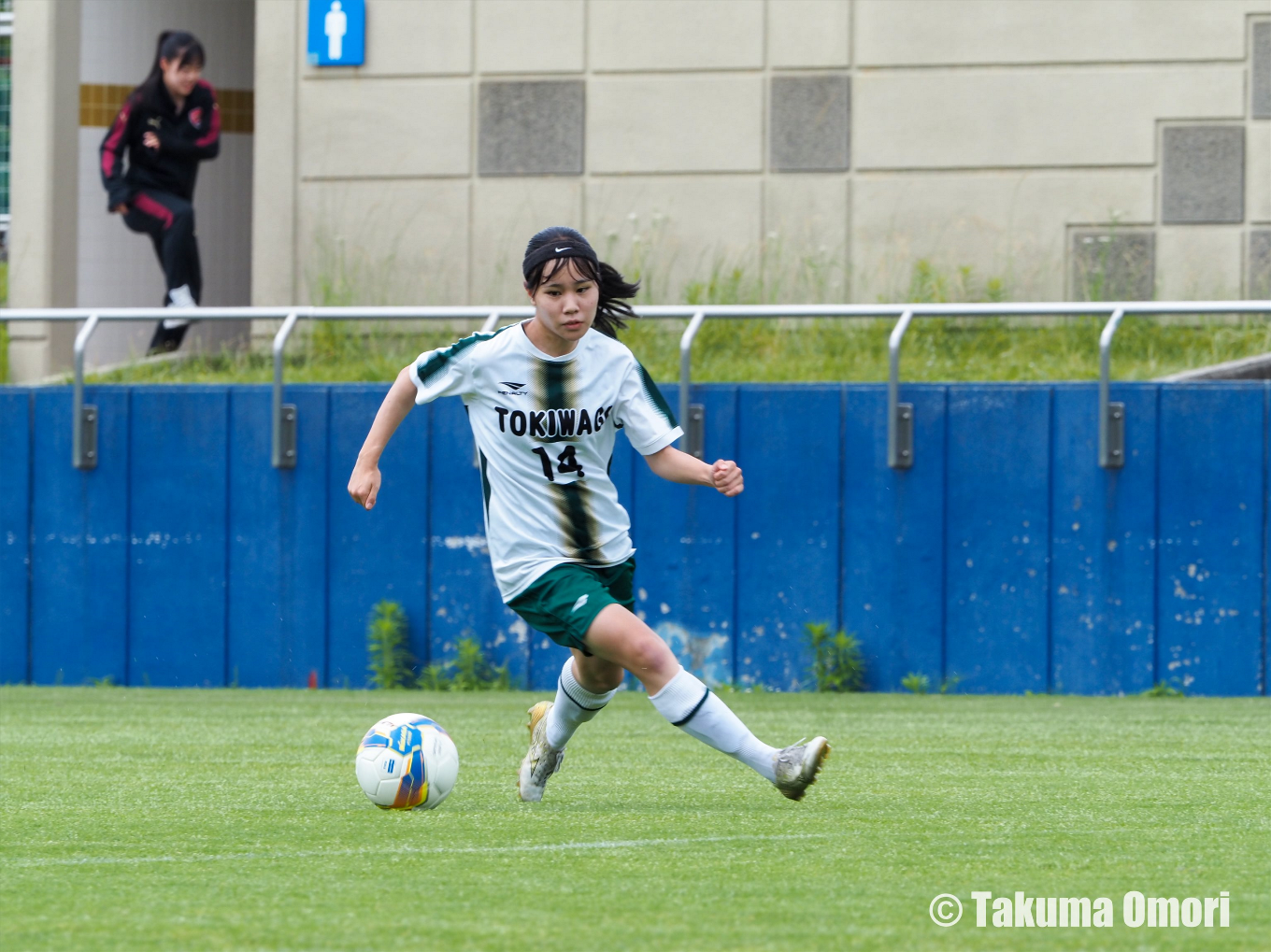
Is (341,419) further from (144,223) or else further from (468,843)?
(468,843)

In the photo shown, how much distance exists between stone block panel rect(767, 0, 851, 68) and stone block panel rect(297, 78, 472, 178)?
94.1 inches

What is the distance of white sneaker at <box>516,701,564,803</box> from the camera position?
20.0 feet

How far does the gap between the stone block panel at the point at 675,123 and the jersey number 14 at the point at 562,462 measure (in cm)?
844

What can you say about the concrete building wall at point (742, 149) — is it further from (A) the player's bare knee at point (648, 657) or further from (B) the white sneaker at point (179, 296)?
(A) the player's bare knee at point (648, 657)

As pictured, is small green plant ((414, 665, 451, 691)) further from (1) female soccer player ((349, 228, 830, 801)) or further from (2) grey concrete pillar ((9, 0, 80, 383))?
(1) female soccer player ((349, 228, 830, 801))

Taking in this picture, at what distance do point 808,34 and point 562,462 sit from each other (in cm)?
863

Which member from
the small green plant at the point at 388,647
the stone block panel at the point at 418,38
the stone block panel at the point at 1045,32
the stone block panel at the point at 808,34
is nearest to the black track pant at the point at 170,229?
the stone block panel at the point at 418,38

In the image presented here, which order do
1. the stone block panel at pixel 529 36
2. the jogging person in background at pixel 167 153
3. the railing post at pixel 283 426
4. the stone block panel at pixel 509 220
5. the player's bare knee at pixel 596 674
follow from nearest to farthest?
1. the player's bare knee at pixel 596 674
2. the railing post at pixel 283 426
3. the jogging person in background at pixel 167 153
4. the stone block panel at pixel 529 36
5. the stone block panel at pixel 509 220

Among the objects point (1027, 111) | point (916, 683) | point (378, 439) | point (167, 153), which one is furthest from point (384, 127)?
point (378, 439)

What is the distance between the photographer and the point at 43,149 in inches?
595

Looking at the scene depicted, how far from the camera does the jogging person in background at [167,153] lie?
13.9 m

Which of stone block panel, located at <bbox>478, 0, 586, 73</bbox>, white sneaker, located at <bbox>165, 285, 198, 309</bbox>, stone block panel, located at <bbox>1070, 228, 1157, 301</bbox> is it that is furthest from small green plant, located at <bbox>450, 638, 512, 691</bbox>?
stone block panel, located at <bbox>1070, 228, 1157, 301</bbox>

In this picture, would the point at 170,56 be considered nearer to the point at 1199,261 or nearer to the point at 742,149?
the point at 742,149

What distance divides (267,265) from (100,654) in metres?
3.95
